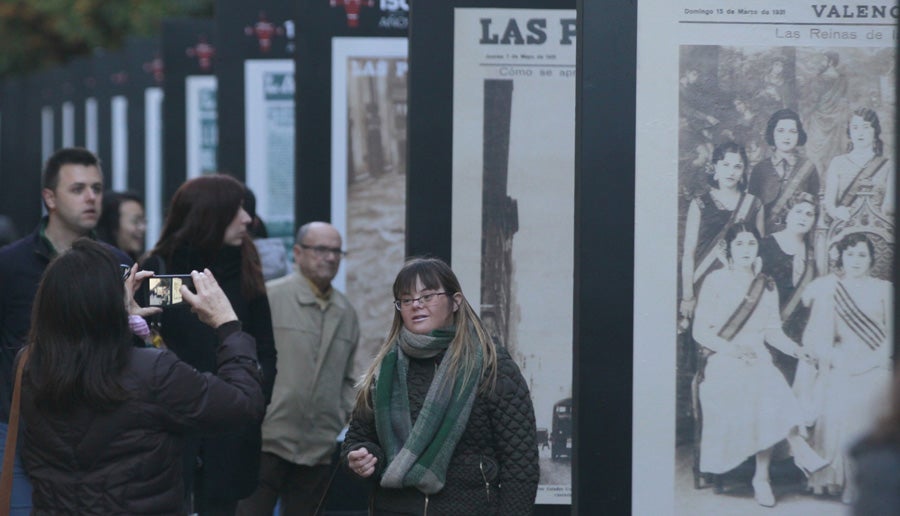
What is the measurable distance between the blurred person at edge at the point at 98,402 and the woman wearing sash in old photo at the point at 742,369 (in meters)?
1.35

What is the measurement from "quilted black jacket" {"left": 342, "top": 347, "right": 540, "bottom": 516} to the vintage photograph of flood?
525 mm

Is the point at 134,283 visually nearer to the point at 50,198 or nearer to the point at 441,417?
the point at 441,417

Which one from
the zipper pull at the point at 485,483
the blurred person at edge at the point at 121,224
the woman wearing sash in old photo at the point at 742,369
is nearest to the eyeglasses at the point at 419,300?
the zipper pull at the point at 485,483

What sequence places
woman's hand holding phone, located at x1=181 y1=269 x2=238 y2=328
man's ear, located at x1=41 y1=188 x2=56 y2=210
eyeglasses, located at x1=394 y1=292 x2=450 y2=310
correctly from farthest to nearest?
man's ear, located at x1=41 y1=188 x2=56 y2=210
eyeglasses, located at x1=394 y1=292 x2=450 y2=310
woman's hand holding phone, located at x1=181 y1=269 x2=238 y2=328

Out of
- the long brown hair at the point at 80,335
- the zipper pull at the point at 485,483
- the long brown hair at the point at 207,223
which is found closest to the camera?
the long brown hair at the point at 80,335

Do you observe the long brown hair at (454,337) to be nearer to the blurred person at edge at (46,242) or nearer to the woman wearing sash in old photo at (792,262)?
the woman wearing sash in old photo at (792,262)

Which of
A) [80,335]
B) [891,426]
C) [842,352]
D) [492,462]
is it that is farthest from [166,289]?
[891,426]

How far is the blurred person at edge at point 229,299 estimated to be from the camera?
6152 mm

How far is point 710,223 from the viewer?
4363 mm

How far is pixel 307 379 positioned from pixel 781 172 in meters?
3.37

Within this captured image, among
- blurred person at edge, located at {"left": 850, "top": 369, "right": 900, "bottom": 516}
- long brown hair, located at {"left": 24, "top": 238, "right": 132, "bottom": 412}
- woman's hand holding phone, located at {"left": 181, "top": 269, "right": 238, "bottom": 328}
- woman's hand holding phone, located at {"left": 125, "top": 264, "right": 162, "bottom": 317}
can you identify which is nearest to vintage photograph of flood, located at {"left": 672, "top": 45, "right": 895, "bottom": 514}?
woman's hand holding phone, located at {"left": 181, "top": 269, "right": 238, "bottom": 328}

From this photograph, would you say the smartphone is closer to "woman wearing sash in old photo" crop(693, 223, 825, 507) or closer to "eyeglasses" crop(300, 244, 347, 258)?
"woman wearing sash in old photo" crop(693, 223, 825, 507)

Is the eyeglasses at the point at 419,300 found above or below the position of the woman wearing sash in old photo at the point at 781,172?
below

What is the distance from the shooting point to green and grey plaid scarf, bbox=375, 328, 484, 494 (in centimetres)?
468
